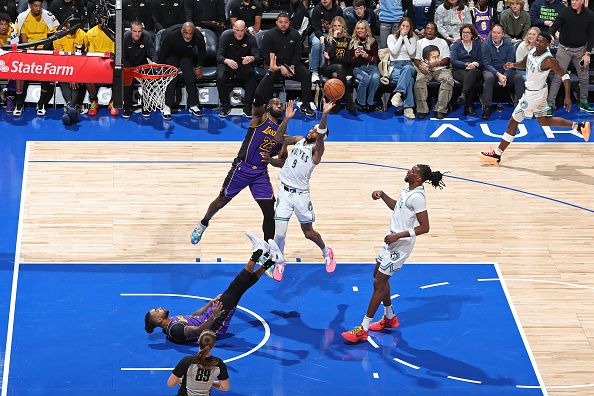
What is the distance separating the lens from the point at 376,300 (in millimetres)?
13844

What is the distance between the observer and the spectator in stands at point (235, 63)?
21844 millimetres

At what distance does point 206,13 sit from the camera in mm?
22844

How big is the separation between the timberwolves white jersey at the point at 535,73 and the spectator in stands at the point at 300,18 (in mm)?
5165

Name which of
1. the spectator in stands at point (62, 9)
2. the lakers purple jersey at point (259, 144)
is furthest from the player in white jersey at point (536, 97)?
the spectator in stands at point (62, 9)

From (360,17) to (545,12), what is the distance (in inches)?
146

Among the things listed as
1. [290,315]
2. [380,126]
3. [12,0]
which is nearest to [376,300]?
[290,315]

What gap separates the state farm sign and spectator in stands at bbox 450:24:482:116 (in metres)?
6.40

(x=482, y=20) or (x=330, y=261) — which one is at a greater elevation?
(x=482, y=20)

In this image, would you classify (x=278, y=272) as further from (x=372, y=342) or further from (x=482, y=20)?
(x=482, y=20)

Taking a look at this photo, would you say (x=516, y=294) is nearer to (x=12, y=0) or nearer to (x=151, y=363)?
(x=151, y=363)

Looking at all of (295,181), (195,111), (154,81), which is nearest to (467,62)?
(195,111)

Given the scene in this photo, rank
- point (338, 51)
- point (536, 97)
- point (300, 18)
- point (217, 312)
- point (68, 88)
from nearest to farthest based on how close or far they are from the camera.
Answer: point (217, 312) → point (536, 97) → point (68, 88) → point (338, 51) → point (300, 18)

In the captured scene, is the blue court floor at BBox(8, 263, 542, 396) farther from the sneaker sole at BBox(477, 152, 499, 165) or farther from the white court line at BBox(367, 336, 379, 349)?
the sneaker sole at BBox(477, 152, 499, 165)

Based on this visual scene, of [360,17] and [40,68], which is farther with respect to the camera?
[360,17]
